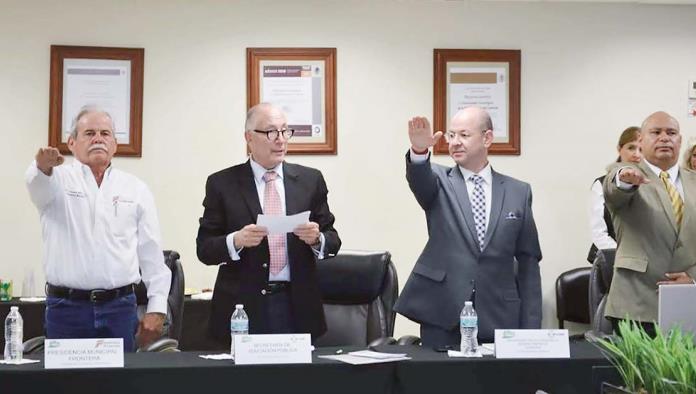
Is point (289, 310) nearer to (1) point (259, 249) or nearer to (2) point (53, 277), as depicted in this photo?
(1) point (259, 249)

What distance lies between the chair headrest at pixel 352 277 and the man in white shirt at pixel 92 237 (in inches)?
27.6

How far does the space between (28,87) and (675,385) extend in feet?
15.0

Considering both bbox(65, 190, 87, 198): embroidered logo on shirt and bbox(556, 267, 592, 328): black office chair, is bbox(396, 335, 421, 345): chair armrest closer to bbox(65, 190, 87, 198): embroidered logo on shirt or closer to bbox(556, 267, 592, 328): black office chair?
bbox(65, 190, 87, 198): embroidered logo on shirt

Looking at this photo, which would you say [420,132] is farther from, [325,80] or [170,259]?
[325,80]

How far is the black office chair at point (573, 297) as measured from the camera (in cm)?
540

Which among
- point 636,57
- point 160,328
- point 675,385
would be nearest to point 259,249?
point 160,328

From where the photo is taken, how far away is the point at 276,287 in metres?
3.16

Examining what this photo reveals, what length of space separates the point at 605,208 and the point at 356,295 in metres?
2.32

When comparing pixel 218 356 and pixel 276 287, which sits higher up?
pixel 276 287

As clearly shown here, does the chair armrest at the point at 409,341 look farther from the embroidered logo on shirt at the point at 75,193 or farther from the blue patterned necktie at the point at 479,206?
the embroidered logo on shirt at the point at 75,193

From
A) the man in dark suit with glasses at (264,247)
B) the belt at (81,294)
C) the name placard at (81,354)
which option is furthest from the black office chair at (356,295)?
the name placard at (81,354)

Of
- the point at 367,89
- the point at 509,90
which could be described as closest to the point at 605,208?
the point at 509,90

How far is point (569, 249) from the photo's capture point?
222 inches

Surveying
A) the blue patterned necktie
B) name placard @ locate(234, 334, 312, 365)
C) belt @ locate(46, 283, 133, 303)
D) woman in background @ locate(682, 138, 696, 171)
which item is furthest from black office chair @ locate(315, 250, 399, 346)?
woman in background @ locate(682, 138, 696, 171)
